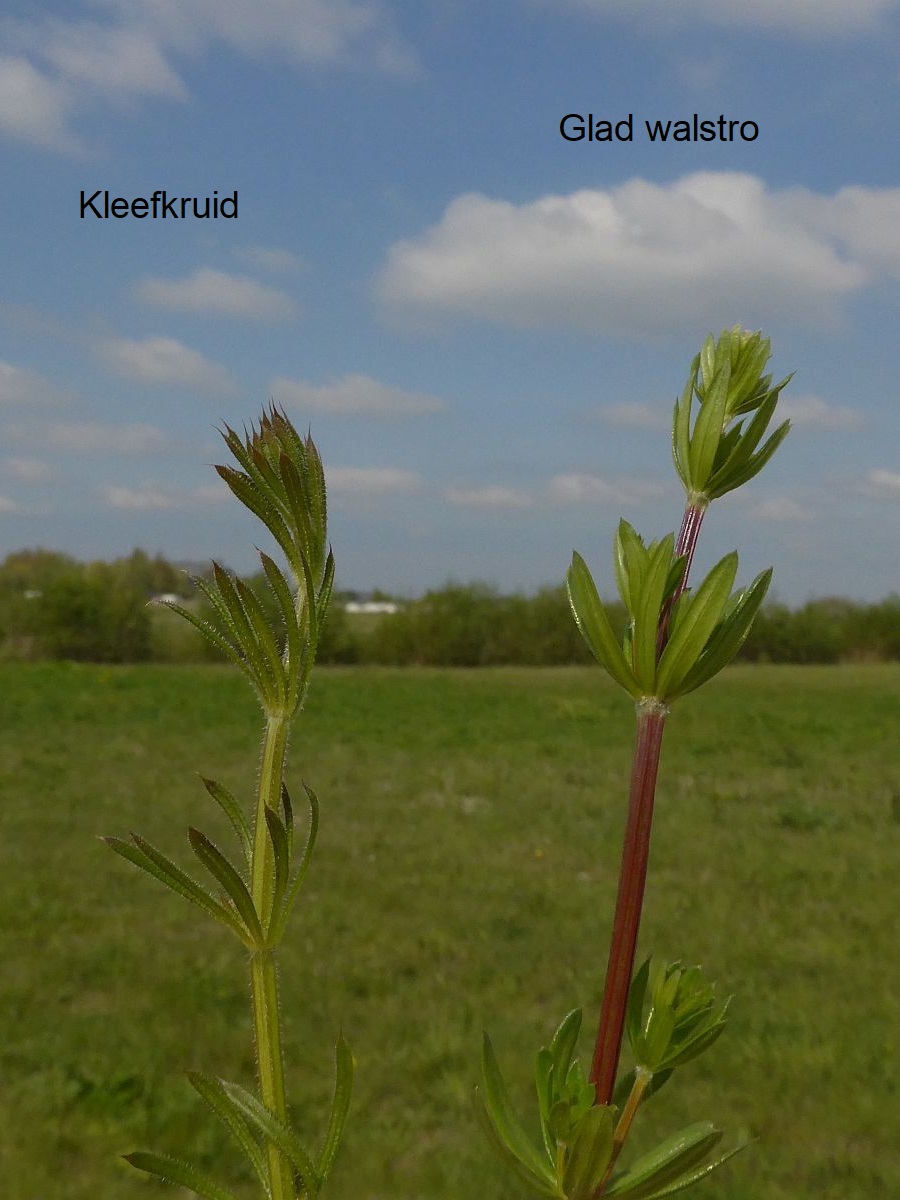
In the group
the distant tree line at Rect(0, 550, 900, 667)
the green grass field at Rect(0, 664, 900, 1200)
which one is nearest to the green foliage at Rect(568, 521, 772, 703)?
the green grass field at Rect(0, 664, 900, 1200)

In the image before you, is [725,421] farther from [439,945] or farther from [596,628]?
[439,945]

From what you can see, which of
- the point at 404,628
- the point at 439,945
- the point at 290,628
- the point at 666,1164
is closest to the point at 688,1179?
the point at 666,1164

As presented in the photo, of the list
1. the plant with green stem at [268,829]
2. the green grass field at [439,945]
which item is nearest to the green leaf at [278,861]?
the plant with green stem at [268,829]

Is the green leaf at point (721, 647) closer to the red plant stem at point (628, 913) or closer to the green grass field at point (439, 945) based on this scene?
the red plant stem at point (628, 913)

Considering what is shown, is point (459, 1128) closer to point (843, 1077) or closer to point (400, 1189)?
point (400, 1189)

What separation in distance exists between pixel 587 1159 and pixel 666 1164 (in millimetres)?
18

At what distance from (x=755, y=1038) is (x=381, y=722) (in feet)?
23.1

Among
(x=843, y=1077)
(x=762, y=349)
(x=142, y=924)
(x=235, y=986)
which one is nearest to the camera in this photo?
(x=762, y=349)

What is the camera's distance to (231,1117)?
193 millimetres

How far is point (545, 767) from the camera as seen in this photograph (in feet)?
28.7

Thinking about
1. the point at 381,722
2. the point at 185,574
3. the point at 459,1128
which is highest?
the point at 185,574

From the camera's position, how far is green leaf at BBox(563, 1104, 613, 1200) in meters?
0.18

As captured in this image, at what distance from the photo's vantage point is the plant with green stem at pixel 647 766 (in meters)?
0.18

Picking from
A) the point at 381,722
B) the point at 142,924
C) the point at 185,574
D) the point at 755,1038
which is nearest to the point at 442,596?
the point at 381,722
